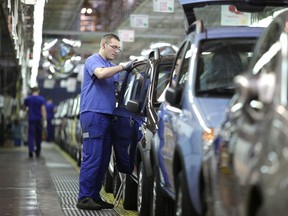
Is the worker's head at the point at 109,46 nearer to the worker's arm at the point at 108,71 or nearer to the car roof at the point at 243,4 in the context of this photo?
the worker's arm at the point at 108,71

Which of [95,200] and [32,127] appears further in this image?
[32,127]

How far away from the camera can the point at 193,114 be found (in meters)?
6.98

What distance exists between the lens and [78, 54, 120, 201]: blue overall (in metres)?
10.2

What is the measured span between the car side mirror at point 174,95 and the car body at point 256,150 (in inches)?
57.9

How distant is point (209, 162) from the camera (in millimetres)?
6188

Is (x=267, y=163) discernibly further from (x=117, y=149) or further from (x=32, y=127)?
(x=32, y=127)

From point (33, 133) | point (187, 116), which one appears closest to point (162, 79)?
point (187, 116)

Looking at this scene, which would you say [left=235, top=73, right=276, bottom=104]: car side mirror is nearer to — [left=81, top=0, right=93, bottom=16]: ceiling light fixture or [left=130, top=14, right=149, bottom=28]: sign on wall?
[left=81, top=0, right=93, bottom=16]: ceiling light fixture

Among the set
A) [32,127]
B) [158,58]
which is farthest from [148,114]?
[32,127]

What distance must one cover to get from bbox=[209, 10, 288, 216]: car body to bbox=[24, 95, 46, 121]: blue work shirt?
1725 cm

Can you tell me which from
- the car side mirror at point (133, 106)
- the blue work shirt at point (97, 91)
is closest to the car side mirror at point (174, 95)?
the car side mirror at point (133, 106)

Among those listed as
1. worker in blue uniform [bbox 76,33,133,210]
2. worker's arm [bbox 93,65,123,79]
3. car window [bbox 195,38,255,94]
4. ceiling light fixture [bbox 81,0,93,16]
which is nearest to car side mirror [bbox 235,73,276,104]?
car window [bbox 195,38,255,94]

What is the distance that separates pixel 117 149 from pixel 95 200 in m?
0.69

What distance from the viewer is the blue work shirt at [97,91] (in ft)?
33.6
